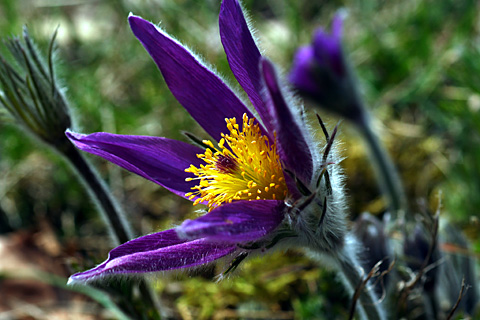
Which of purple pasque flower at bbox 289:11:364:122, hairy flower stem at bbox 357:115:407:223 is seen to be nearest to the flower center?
purple pasque flower at bbox 289:11:364:122

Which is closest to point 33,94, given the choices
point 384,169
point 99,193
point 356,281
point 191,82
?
point 99,193

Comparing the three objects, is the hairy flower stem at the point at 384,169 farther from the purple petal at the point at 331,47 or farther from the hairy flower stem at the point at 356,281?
the hairy flower stem at the point at 356,281

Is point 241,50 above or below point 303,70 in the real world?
above

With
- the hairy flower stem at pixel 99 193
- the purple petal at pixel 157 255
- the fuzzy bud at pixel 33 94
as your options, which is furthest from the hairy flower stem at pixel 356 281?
the fuzzy bud at pixel 33 94

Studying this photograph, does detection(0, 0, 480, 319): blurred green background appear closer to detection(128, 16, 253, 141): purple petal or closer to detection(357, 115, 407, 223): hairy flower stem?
detection(357, 115, 407, 223): hairy flower stem

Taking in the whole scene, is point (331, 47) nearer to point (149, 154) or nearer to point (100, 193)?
point (149, 154)

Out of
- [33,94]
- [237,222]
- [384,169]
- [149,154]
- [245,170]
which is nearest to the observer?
[237,222]
